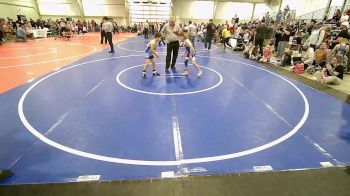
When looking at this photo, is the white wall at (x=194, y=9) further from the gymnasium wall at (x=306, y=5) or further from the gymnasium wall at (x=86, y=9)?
the gymnasium wall at (x=306, y=5)

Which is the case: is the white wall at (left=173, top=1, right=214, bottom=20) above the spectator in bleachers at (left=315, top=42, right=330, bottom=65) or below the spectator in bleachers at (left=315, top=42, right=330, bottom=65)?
above

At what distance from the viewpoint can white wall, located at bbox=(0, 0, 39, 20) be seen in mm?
23241

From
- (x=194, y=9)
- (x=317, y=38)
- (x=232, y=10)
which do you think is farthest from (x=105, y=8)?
(x=317, y=38)

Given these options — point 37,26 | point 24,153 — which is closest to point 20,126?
point 24,153

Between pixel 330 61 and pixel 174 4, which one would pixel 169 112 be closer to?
pixel 330 61

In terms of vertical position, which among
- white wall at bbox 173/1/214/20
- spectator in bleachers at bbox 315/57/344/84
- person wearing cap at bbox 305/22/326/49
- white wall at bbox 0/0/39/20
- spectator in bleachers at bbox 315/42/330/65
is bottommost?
spectator in bleachers at bbox 315/57/344/84

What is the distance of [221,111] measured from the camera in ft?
16.0

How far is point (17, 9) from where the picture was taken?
2528 cm

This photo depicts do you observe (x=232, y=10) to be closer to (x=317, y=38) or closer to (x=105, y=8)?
(x=105, y=8)

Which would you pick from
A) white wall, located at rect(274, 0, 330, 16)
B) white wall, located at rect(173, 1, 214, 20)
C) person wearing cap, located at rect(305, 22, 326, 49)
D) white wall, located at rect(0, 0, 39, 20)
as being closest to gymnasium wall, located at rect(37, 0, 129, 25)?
white wall, located at rect(0, 0, 39, 20)

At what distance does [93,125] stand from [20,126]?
53.6 inches

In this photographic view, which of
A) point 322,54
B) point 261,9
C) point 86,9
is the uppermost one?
point 261,9

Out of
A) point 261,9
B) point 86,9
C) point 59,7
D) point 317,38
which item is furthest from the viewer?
point 261,9

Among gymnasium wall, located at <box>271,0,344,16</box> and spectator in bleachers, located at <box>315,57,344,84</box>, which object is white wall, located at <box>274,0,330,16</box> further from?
Answer: spectator in bleachers, located at <box>315,57,344,84</box>
